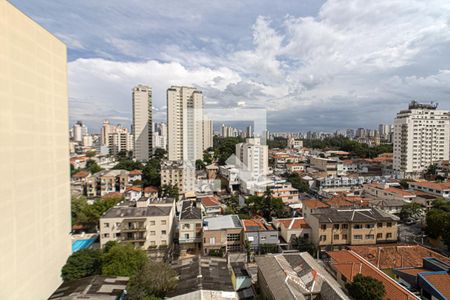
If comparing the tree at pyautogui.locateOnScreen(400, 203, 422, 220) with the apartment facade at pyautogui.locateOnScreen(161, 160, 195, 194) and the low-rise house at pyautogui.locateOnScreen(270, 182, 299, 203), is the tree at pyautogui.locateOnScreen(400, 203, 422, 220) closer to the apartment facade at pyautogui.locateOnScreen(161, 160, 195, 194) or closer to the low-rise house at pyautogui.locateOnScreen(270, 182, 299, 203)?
the low-rise house at pyautogui.locateOnScreen(270, 182, 299, 203)

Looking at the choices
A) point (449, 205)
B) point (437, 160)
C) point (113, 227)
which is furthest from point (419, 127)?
point (113, 227)

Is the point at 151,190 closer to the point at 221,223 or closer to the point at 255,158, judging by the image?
the point at 255,158

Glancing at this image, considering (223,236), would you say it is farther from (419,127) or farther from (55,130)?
(419,127)

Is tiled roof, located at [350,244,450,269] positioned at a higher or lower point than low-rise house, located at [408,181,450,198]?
lower

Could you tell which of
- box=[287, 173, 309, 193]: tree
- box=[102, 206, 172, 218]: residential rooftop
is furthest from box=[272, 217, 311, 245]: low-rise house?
box=[287, 173, 309, 193]: tree

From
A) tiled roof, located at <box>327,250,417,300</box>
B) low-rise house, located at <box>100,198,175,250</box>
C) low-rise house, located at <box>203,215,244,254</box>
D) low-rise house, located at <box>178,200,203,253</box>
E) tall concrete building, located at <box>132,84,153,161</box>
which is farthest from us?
tall concrete building, located at <box>132,84,153,161</box>

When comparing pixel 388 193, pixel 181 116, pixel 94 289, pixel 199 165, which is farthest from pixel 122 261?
pixel 181 116
